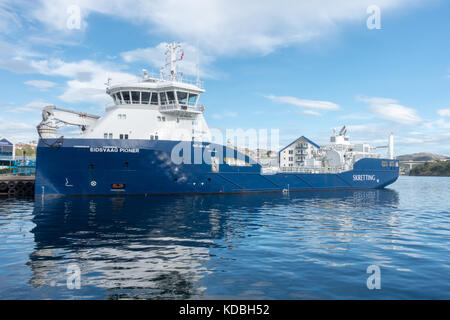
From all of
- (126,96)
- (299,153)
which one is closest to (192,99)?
(126,96)

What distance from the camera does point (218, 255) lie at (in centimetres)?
838

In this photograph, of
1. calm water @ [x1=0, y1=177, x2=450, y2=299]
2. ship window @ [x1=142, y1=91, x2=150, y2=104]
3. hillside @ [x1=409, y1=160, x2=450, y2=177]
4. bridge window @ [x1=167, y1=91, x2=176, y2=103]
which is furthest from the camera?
hillside @ [x1=409, y1=160, x2=450, y2=177]

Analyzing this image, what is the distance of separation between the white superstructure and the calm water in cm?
956

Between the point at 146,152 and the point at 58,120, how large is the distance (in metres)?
7.87

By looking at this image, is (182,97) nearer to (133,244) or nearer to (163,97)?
(163,97)

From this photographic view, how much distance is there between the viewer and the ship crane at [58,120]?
21453 millimetres

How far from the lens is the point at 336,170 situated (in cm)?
3581

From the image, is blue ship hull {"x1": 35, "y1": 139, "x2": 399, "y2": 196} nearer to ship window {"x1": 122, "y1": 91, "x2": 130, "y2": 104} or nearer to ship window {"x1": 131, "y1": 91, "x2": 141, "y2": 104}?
ship window {"x1": 131, "y1": 91, "x2": 141, "y2": 104}

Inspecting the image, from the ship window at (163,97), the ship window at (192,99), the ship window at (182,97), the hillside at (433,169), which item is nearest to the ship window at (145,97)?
the ship window at (163,97)

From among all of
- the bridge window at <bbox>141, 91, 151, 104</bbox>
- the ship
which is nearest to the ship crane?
the ship

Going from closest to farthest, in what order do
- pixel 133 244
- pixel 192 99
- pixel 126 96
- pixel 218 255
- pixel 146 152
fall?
pixel 218 255 → pixel 133 244 → pixel 146 152 → pixel 126 96 → pixel 192 99

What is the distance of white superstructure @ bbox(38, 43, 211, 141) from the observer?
2325cm
